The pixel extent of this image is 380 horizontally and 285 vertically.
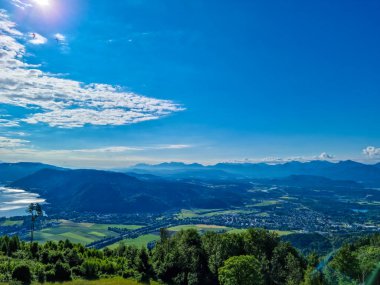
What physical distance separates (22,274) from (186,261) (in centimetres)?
2919

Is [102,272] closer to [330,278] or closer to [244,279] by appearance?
[244,279]

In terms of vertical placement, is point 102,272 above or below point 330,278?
below

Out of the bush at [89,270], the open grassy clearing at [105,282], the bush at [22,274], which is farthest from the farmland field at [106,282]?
the bush at [22,274]

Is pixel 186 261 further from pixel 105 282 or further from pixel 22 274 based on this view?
pixel 22 274

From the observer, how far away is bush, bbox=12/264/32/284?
128 feet

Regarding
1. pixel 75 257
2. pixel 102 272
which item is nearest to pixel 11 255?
pixel 75 257

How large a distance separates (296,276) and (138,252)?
90.1 ft

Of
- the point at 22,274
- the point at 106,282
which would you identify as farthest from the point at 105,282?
the point at 22,274

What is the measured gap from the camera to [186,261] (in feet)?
201

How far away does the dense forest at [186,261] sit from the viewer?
43.5 meters

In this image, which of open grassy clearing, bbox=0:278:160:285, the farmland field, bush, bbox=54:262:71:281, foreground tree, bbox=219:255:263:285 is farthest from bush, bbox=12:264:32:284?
foreground tree, bbox=219:255:263:285

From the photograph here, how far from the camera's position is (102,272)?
2039 inches

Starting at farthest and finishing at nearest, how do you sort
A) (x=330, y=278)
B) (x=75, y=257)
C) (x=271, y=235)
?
(x=271, y=235), (x=75, y=257), (x=330, y=278)

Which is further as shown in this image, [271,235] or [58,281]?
[271,235]
